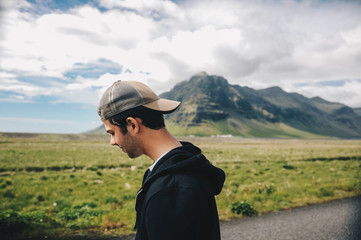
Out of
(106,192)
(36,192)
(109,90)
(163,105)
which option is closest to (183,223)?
(163,105)

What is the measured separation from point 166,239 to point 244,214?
842 cm

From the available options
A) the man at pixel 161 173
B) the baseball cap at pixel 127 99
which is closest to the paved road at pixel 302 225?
the man at pixel 161 173

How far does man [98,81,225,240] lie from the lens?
61.0 inches

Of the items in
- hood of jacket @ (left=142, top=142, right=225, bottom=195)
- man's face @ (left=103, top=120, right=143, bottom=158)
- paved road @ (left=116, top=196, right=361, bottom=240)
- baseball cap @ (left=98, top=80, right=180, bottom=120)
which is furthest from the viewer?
paved road @ (left=116, top=196, right=361, bottom=240)

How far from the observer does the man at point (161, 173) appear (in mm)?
1550

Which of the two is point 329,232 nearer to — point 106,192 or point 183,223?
point 183,223

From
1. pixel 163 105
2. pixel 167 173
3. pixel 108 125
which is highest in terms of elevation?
pixel 163 105

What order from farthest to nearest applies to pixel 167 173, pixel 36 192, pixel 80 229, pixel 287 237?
pixel 36 192
pixel 80 229
pixel 287 237
pixel 167 173

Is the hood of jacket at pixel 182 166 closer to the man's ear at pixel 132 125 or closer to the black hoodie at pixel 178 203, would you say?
the black hoodie at pixel 178 203

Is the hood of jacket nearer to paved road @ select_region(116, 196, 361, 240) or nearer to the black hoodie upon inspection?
the black hoodie

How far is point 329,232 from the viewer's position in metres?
7.33

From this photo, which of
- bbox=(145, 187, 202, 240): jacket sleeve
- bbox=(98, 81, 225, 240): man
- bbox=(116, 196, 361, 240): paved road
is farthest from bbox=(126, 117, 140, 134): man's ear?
bbox=(116, 196, 361, 240): paved road

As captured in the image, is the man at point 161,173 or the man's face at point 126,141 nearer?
the man at point 161,173

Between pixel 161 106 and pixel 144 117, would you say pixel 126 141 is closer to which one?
pixel 144 117
